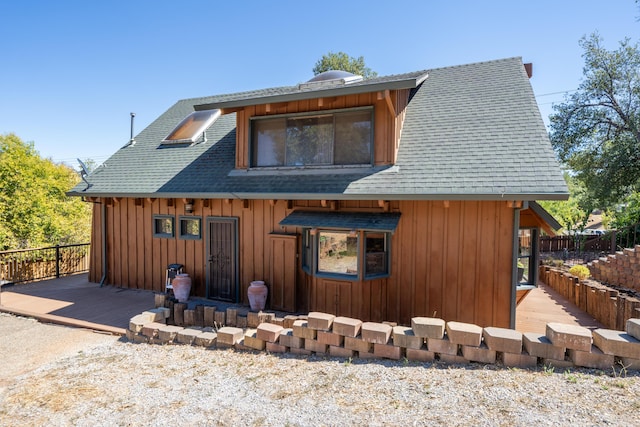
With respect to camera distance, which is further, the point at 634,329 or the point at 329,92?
the point at 329,92

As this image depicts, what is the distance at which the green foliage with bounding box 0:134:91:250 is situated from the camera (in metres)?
12.1

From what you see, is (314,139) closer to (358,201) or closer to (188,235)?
(358,201)

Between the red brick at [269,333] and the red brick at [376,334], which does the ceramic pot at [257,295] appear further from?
the red brick at [376,334]

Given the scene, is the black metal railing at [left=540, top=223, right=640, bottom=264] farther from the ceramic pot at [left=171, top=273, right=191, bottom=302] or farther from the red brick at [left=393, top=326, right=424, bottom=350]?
the ceramic pot at [left=171, top=273, right=191, bottom=302]

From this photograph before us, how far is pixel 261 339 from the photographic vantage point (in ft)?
14.1

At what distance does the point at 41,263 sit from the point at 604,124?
23460 millimetres

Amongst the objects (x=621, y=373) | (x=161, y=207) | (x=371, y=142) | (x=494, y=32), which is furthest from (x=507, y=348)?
(x=494, y=32)

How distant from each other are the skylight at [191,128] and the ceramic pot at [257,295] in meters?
4.98

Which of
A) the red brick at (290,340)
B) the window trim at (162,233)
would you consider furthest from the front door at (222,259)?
the red brick at (290,340)

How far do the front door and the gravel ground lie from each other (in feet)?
9.20

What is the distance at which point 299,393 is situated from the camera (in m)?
3.14

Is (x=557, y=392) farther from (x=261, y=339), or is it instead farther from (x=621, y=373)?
(x=261, y=339)

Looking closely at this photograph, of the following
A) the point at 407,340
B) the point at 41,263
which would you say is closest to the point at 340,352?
the point at 407,340

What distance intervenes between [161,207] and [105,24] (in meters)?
7.66
